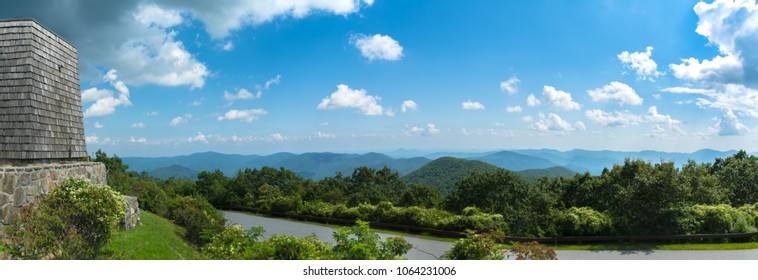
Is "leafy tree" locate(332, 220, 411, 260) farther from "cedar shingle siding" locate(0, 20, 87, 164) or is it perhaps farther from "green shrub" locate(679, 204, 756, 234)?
"green shrub" locate(679, 204, 756, 234)

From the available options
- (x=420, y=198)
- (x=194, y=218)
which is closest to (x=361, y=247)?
(x=194, y=218)

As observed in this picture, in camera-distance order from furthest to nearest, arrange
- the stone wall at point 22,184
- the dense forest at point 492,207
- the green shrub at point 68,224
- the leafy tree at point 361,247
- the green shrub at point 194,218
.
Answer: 1. the green shrub at point 194,218
2. the stone wall at point 22,184
3. the dense forest at point 492,207
4. the leafy tree at point 361,247
5. the green shrub at point 68,224

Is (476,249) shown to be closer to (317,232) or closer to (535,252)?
(535,252)

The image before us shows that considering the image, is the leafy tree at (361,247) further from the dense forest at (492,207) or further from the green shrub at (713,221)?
the green shrub at (713,221)

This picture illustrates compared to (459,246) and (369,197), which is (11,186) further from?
(369,197)

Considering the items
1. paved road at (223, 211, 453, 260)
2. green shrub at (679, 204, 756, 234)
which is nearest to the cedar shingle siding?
paved road at (223, 211, 453, 260)

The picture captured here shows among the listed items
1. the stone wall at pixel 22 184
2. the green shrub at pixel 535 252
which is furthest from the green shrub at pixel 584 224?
the stone wall at pixel 22 184
